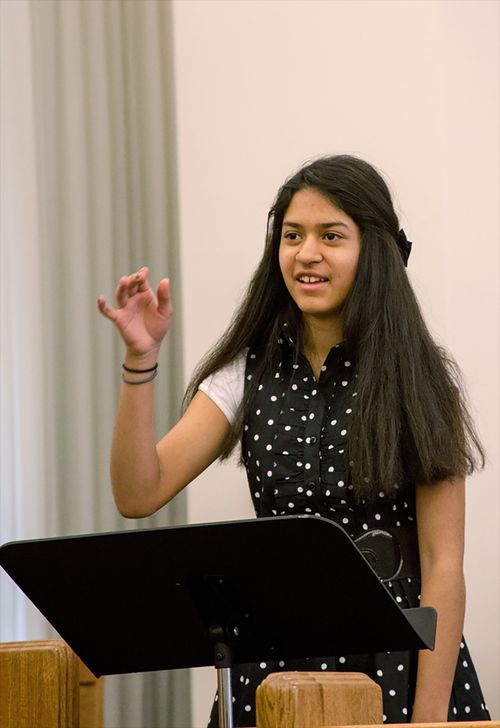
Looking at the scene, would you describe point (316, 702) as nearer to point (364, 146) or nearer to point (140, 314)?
point (140, 314)

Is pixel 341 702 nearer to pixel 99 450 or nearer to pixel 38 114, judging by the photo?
pixel 99 450

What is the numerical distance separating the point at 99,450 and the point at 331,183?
43.9 inches

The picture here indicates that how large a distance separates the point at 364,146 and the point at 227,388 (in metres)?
0.76

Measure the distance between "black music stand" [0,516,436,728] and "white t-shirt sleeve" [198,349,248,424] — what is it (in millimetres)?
752

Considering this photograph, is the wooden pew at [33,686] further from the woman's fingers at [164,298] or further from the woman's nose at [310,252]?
the woman's nose at [310,252]

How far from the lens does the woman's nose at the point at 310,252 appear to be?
2262mm

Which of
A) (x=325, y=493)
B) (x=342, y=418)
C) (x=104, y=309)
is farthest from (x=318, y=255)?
(x=104, y=309)

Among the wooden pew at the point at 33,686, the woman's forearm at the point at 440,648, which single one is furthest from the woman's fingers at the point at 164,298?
the woman's forearm at the point at 440,648

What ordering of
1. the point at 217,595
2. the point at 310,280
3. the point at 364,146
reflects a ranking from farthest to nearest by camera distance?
the point at 364,146, the point at 310,280, the point at 217,595

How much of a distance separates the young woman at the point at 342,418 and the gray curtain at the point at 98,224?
788mm

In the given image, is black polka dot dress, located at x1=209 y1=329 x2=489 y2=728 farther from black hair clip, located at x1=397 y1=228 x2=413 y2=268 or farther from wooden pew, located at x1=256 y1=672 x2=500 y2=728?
wooden pew, located at x1=256 y1=672 x2=500 y2=728

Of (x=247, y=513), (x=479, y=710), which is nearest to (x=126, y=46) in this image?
(x=247, y=513)

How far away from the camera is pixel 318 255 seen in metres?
2.27

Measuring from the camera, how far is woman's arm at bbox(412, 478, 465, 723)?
208 centimetres
